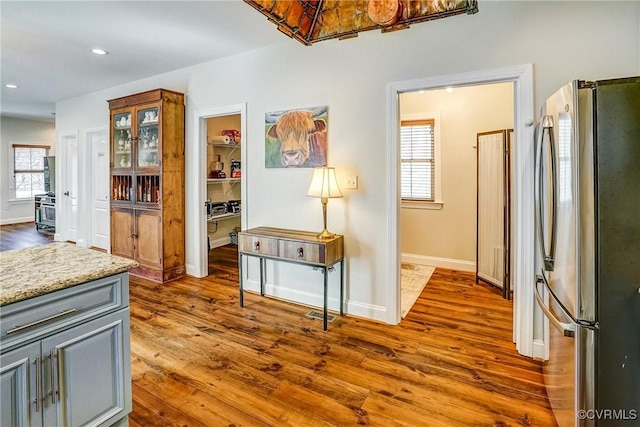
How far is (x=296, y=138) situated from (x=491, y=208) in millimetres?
2438

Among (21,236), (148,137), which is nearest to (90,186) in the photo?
(148,137)

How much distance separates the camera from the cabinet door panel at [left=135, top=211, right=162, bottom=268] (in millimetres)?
4039

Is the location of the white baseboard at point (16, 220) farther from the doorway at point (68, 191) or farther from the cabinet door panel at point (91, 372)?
the cabinet door panel at point (91, 372)

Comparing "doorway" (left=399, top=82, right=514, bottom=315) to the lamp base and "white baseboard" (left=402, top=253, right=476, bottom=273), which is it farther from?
the lamp base

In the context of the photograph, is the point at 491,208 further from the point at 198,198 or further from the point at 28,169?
the point at 28,169

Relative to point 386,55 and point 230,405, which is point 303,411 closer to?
point 230,405

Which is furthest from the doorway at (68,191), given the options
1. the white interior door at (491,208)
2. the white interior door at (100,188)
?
the white interior door at (491,208)

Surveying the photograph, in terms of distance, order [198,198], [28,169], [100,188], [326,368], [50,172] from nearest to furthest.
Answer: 1. [326,368]
2. [198,198]
3. [100,188]
4. [50,172]
5. [28,169]

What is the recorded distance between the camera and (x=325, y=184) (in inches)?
115

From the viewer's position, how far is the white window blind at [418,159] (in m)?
4.66

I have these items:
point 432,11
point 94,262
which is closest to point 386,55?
point 432,11

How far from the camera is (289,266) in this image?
3.50m

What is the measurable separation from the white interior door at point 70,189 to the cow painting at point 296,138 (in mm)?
4604

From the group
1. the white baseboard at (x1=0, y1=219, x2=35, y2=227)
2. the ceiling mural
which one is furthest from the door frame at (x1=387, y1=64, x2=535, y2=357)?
the white baseboard at (x1=0, y1=219, x2=35, y2=227)
